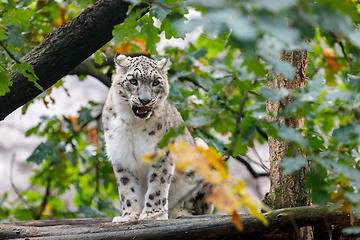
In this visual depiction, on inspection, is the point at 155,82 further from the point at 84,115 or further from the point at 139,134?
the point at 84,115

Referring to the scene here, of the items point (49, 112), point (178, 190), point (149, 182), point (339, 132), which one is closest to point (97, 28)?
point (149, 182)

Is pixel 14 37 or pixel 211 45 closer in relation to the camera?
pixel 14 37

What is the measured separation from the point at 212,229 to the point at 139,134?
1916 millimetres

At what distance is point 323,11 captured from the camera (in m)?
1.45

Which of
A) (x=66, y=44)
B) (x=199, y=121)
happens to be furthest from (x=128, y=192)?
(x=199, y=121)

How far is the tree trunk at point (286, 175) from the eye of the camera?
364cm

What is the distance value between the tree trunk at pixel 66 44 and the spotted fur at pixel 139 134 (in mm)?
766

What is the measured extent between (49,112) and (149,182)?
13.2 m

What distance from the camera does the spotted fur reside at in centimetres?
466

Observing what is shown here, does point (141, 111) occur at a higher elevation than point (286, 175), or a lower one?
higher

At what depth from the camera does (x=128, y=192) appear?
194 inches

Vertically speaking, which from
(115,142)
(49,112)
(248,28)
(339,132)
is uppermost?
(248,28)

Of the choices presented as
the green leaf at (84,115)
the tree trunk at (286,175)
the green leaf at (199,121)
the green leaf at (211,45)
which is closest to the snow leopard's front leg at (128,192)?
the tree trunk at (286,175)

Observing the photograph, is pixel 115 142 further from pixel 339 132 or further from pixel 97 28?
pixel 339 132
